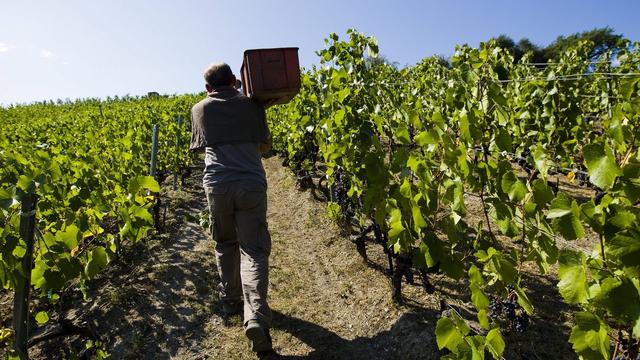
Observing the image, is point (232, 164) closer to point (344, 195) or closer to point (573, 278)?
point (573, 278)

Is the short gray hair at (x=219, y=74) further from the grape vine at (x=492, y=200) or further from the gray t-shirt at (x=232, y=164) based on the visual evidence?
the grape vine at (x=492, y=200)

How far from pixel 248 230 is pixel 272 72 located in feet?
3.56

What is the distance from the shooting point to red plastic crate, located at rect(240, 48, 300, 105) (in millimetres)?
2783

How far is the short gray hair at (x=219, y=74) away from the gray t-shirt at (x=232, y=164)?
0.45 metres

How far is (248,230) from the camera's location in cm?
289

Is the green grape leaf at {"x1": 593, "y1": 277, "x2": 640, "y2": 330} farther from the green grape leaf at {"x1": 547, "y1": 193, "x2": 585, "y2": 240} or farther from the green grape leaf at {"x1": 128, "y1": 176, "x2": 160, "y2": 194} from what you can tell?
the green grape leaf at {"x1": 128, "y1": 176, "x2": 160, "y2": 194}

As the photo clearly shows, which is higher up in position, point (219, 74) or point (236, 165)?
point (219, 74)

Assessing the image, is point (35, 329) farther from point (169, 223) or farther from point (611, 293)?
point (611, 293)

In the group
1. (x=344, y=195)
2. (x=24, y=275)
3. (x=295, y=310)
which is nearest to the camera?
(x=24, y=275)

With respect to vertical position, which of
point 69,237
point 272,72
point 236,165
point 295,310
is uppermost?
point 272,72

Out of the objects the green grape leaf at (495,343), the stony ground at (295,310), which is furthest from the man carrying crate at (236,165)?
the green grape leaf at (495,343)

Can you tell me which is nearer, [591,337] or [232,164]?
[591,337]

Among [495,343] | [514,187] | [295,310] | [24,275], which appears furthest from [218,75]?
[495,343]

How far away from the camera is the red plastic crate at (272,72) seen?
2783mm
